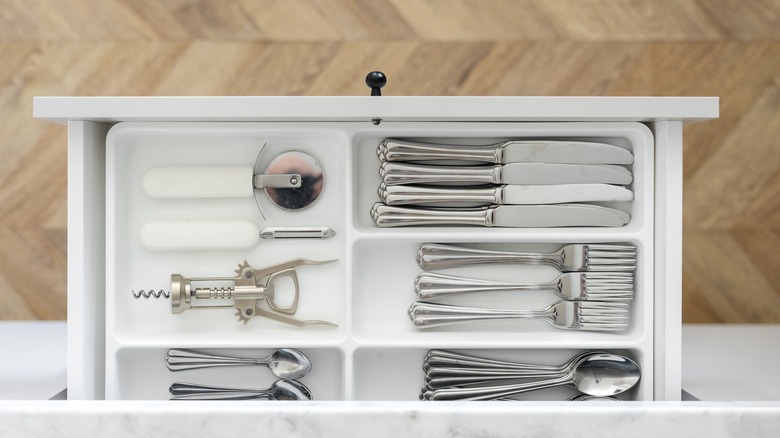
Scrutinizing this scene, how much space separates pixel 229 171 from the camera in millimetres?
691

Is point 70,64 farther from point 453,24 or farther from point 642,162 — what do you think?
Answer: point 642,162

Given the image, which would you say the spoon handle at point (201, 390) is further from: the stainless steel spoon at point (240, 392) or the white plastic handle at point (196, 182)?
the white plastic handle at point (196, 182)

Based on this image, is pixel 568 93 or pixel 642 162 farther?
pixel 568 93

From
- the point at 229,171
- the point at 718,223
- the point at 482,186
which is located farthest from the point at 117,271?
the point at 718,223

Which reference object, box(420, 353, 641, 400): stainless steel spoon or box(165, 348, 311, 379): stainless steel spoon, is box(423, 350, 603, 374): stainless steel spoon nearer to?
box(420, 353, 641, 400): stainless steel spoon

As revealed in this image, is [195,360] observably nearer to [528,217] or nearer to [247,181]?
[247,181]

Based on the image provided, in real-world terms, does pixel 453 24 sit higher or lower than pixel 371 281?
higher

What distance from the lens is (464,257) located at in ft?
2.35

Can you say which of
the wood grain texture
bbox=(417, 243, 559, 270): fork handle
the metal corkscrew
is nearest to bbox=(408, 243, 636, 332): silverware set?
bbox=(417, 243, 559, 270): fork handle

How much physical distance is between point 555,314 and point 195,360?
0.38m

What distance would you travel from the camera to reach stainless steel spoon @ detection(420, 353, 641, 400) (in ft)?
2.23

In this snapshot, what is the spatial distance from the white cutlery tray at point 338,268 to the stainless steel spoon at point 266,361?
0.01 m

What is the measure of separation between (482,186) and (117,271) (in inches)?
15.4

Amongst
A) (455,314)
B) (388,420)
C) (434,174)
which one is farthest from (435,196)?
(388,420)
